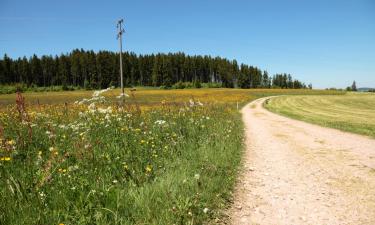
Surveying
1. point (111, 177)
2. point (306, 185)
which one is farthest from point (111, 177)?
point (306, 185)

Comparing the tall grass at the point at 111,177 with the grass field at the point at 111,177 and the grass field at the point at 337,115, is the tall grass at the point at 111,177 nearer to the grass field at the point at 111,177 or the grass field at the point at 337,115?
the grass field at the point at 111,177

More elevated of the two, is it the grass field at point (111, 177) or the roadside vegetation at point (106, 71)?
the roadside vegetation at point (106, 71)

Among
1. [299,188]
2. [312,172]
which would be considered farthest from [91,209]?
[312,172]

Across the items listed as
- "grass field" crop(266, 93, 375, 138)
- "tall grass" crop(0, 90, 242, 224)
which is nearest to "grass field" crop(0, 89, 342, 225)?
"tall grass" crop(0, 90, 242, 224)

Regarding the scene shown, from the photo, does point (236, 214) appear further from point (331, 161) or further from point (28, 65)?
point (28, 65)

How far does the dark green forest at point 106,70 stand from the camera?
114500 mm

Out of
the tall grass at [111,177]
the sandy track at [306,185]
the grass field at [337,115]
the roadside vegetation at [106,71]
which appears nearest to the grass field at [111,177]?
the tall grass at [111,177]

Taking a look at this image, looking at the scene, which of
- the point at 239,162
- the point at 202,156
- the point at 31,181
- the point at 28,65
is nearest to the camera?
the point at 31,181

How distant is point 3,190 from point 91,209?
4.16 feet

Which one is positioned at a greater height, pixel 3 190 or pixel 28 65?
pixel 28 65

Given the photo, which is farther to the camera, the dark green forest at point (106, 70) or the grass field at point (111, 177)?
the dark green forest at point (106, 70)

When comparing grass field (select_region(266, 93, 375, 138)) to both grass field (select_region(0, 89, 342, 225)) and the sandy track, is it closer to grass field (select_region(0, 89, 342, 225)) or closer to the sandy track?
the sandy track

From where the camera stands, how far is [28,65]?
119750mm

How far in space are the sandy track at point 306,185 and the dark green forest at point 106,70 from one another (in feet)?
315
